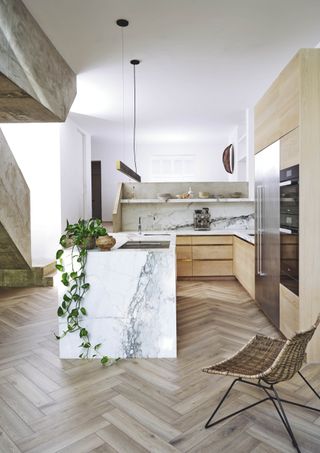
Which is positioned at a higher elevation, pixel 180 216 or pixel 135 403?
pixel 180 216

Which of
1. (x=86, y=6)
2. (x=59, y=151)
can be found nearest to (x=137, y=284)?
(x=86, y=6)

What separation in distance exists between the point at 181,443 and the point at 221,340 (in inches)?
55.9

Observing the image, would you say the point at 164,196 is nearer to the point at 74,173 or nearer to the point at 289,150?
the point at 74,173

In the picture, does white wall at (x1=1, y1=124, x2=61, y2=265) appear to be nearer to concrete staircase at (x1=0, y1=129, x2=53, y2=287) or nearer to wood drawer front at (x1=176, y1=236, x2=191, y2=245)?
concrete staircase at (x1=0, y1=129, x2=53, y2=287)

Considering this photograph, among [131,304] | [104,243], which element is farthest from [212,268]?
[104,243]

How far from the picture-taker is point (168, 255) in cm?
276

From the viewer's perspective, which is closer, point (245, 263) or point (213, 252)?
point (245, 263)

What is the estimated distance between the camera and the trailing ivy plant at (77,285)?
2.71m

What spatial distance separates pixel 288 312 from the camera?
290 cm

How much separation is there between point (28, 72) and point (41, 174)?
10.0 feet

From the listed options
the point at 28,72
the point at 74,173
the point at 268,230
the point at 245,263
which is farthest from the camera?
the point at 74,173

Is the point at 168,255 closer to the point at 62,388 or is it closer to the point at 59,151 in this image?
the point at 62,388

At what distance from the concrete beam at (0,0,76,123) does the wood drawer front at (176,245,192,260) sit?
8.22 ft

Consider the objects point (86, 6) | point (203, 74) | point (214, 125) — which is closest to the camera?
point (86, 6)
